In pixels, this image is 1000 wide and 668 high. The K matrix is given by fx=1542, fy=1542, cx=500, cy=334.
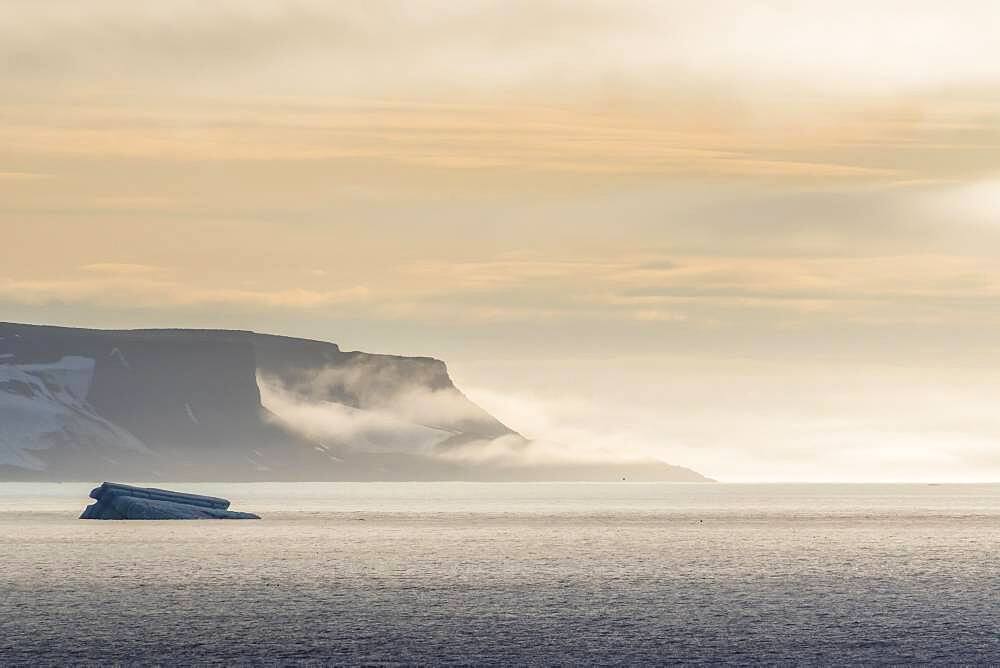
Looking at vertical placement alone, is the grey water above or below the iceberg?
below

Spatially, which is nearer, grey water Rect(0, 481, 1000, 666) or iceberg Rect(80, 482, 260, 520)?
grey water Rect(0, 481, 1000, 666)

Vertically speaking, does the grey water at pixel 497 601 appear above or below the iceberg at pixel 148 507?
below

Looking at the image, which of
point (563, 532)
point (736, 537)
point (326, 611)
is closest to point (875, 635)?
point (326, 611)

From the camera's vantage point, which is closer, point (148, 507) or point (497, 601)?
point (497, 601)

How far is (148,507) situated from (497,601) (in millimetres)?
123061

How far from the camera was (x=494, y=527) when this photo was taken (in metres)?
160

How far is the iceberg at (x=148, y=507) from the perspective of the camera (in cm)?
17662

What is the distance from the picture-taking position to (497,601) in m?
61.8

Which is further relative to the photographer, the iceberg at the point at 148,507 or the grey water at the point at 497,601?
the iceberg at the point at 148,507

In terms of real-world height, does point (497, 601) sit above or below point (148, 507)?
below

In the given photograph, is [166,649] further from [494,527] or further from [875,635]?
[494,527]

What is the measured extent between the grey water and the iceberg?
52962 millimetres

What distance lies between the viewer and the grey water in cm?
4416

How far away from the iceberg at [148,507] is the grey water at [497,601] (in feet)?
174
